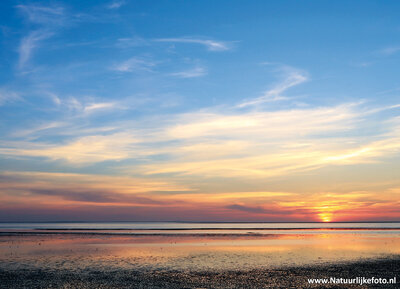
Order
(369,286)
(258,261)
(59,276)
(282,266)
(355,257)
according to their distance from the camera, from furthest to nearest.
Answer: (355,257)
(258,261)
(282,266)
(59,276)
(369,286)

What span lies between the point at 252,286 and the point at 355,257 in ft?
71.4

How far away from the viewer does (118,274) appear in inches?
1216

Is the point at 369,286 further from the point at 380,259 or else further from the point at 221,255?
the point at 221,255

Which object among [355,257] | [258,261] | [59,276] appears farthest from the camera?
[355,257]

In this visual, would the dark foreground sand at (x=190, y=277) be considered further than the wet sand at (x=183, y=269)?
No

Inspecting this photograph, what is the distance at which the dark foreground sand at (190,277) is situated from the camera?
26.5 metres

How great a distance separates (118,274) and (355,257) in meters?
27.6

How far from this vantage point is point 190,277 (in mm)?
29672

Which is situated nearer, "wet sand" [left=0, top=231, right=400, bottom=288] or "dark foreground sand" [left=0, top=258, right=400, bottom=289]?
"dark foreground sand" [left=0, top=258, right=400, bottom=289]

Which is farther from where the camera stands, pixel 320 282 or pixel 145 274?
pixel 145 274

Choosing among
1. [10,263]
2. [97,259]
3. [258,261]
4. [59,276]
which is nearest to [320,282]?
[258,261]

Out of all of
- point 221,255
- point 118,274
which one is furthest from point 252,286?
point 221,255

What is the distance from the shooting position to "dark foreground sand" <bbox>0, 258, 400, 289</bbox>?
26.5 meters

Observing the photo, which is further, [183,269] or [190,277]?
[183,269]
